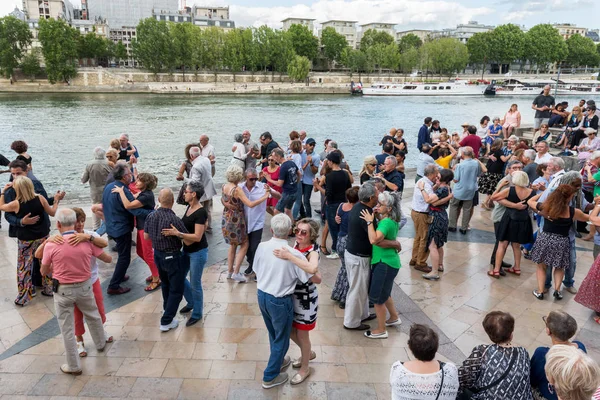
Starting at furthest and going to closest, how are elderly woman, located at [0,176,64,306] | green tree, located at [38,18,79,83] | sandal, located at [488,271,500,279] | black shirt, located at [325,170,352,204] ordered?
green tree, located at [38,18,79,83], black shirt, located at [325,170,352,204], sandal, located at [488,271,500,279], elderly woman, located at [0,176,64,306]

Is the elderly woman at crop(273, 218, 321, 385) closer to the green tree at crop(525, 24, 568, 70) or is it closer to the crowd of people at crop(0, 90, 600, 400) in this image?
the crowd of people at crop(0, 90, 600, 400)

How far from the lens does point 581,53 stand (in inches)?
4218

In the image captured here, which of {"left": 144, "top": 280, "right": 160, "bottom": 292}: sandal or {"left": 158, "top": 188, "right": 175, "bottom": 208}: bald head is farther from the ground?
{"left": 158, "top": 188, "right": 175, "bottom": 208}: bald head

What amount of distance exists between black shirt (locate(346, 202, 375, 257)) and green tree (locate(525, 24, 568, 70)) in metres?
118

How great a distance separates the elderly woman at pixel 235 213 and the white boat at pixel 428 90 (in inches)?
2333

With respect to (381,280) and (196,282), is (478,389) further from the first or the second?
(196,282)

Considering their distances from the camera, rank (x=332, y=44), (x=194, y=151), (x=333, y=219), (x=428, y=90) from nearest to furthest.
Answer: (x=333, y=219) → (x=194, y=151) → (x=428, y=90) → (x=332, y=44)

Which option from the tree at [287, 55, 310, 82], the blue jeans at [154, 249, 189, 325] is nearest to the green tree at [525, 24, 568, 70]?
the tree at [287, 55, 310, 82]

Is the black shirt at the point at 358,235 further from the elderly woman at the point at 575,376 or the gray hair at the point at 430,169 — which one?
the elderly woman at the point at 575,376

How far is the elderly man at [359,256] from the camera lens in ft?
13.2

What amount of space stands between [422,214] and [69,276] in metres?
4.26

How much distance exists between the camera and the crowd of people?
256cm

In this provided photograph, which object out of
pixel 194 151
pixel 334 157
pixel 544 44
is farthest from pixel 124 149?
pixel 544 44

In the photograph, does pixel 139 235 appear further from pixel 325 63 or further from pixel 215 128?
pixel 325 63
